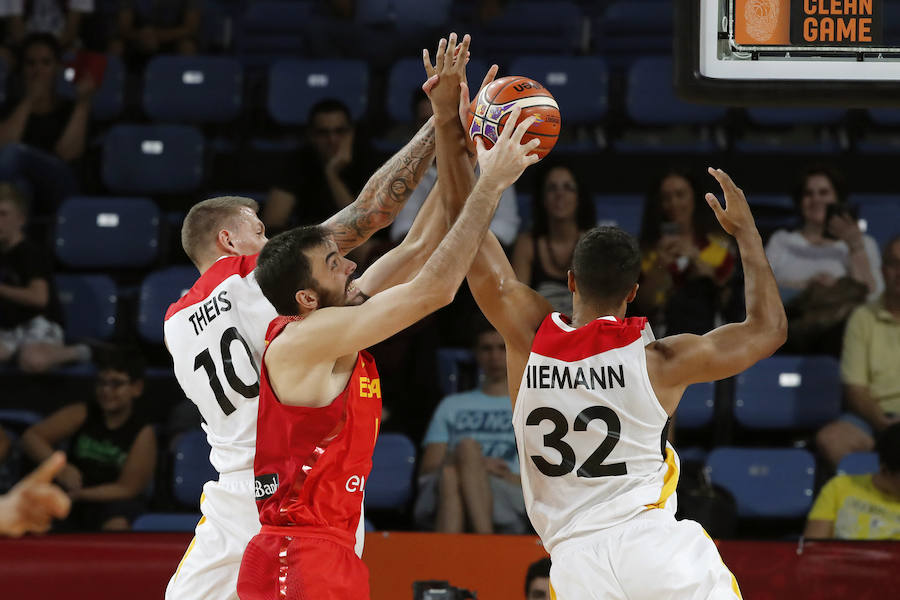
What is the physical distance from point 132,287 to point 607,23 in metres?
4.17

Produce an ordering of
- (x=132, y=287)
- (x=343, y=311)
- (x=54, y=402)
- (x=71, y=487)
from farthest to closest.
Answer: (x=132, y=287) → (x=54, y=402) → (x=71, y=487) → (x=343, y=311)

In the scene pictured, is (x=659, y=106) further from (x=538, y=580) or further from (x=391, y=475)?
(x=538, y=580)

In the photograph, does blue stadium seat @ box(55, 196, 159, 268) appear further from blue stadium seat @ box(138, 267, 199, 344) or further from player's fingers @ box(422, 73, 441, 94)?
player's fingers @ box(422, 73, 441, 94)

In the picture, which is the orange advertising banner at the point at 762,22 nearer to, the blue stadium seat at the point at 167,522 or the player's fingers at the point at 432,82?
the player's fingers at the point at 432,82

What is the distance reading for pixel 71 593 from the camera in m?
5.36

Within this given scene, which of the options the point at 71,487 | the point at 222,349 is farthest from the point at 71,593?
the point at 222,349

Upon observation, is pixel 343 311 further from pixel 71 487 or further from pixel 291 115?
pixel 291 115

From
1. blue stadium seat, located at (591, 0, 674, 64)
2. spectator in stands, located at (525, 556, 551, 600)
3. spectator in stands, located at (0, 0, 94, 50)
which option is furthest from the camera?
spectator in stands, located at (0, 0, 94, 50)

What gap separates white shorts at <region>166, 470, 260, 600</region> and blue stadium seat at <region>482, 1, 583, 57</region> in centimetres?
586

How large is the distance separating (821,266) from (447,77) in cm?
366

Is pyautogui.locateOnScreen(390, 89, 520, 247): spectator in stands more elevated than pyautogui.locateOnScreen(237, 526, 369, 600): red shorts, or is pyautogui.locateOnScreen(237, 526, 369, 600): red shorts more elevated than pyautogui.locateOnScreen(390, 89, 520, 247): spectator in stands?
pyautogui.locateOnScreen(390, 89, 520, 247): spectator in stands

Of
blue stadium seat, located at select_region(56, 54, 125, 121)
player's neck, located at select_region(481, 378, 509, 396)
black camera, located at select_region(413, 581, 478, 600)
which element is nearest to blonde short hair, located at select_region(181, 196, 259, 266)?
black camera, located at select_region(413, 581, 478, 600)

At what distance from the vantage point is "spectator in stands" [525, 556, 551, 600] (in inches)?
200

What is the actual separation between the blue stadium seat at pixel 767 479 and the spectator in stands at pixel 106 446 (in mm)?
3054
